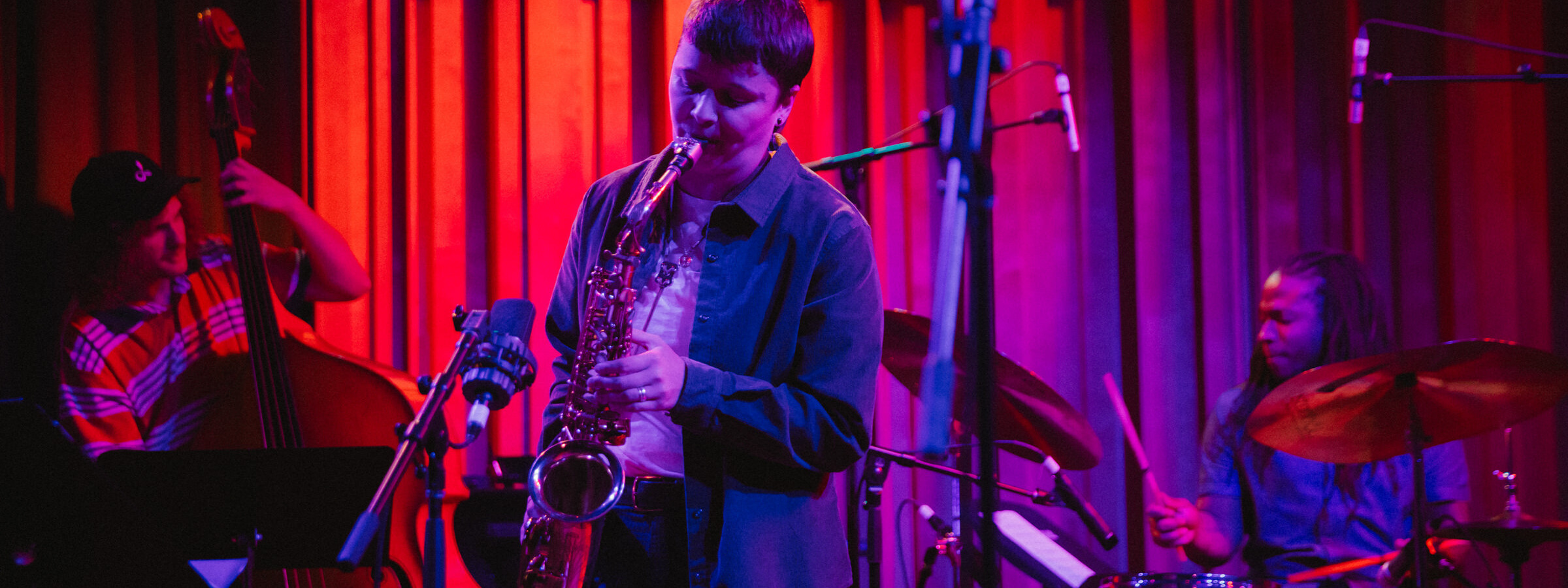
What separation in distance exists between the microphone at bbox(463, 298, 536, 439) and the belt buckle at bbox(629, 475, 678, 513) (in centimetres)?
26

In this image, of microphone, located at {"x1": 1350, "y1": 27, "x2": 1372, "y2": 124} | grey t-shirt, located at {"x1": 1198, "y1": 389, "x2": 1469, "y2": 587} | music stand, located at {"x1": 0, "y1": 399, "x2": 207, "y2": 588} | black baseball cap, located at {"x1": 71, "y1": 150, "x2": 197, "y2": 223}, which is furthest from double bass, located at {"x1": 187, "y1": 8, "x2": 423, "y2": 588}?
microphone, located at {"x1": 1350, "y1": 27, "x2": 1372, "y2": 124}

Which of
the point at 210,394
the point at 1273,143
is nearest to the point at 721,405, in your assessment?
the point at 210,394

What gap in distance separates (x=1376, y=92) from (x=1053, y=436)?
222cm

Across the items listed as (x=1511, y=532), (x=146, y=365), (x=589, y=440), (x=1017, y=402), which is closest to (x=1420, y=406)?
(x=1511, y=532)

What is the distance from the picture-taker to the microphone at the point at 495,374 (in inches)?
53.0

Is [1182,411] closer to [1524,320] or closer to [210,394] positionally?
[1524,320]

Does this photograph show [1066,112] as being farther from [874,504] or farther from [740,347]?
[740,347]

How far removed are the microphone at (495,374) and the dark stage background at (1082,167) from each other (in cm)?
224

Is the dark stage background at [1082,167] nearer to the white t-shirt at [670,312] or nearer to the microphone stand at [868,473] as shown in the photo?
the microphone stand at [868,473]

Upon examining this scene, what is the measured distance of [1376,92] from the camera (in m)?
3.89

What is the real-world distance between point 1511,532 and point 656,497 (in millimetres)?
2158

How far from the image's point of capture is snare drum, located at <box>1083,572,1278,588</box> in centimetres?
228

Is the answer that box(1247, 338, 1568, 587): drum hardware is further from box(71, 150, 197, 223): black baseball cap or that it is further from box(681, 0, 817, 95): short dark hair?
box(71, 150, 197, 223): black baseball cap

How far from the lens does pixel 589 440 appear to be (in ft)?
5.33
